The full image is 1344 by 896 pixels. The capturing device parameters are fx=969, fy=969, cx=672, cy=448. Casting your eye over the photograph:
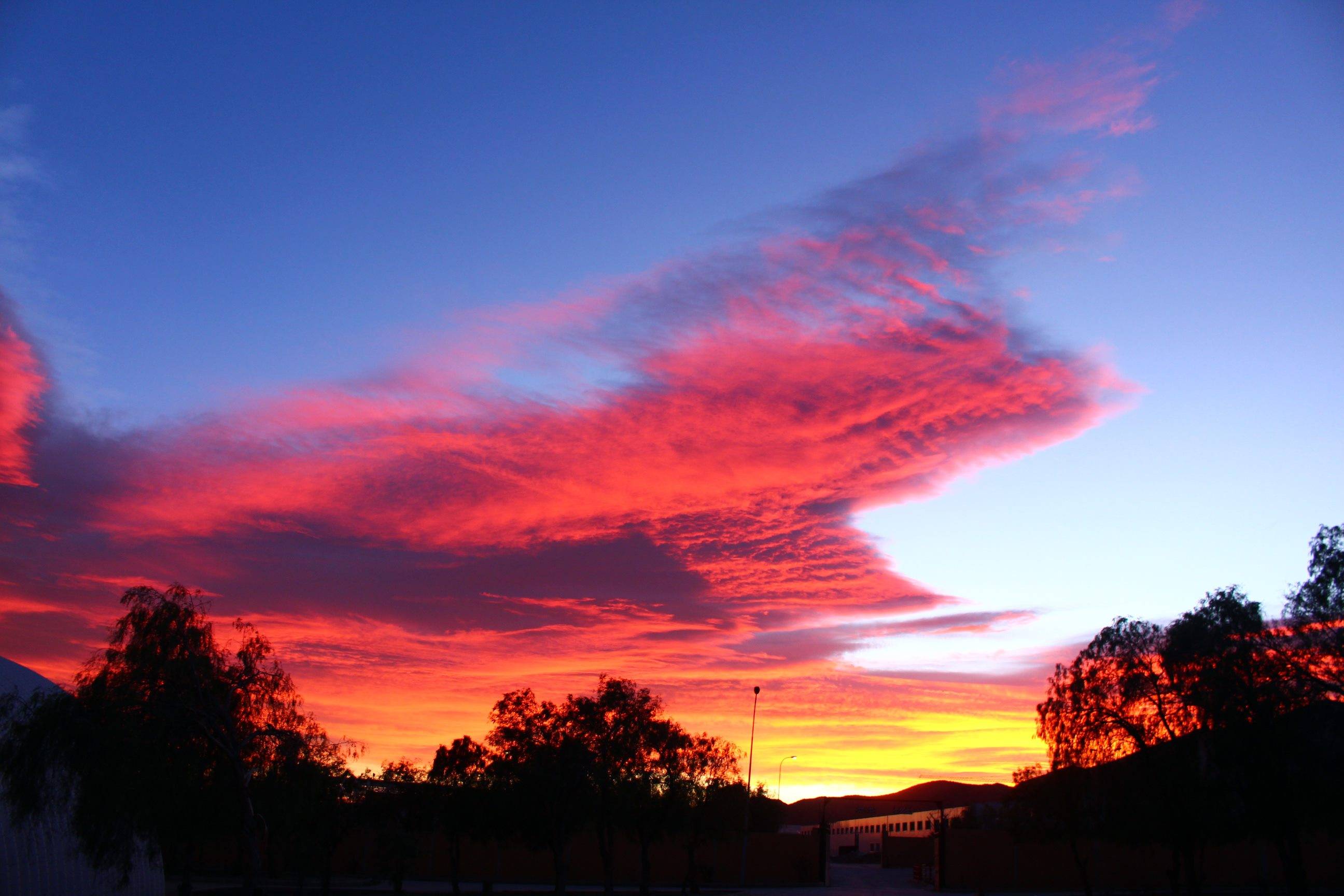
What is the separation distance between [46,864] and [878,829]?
11788cm

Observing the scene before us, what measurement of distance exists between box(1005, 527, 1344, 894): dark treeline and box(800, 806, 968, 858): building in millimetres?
64257

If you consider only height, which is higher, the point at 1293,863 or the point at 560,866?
the point at 1293,863

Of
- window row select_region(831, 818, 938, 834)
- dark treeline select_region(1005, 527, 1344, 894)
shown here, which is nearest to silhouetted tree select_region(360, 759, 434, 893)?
dark treeline select_region(1005, 527, 1344, 894)

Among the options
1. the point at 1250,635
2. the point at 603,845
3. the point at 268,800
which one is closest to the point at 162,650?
the point at 268,800

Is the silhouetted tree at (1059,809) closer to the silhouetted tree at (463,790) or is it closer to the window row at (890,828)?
the silhouetted tree at (463,790)

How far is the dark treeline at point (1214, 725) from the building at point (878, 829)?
64257 mm

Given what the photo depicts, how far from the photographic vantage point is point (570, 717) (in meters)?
44.2

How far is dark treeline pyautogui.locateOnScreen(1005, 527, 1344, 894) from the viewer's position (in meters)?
34.6

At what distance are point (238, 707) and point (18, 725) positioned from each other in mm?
6029

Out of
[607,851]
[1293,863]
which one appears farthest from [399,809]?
[1293,863]

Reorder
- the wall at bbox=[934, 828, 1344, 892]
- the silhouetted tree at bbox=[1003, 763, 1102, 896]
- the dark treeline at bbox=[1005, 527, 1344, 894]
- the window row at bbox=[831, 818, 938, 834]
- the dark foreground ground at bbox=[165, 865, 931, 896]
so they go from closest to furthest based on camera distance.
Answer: the dark treeline at bbox=[1005, 527, 1344, 894] < the silhouetted tree at bbox=[1003, 763, 1102, 896] < the dark foreground ground at bbox=[165, 865, 931, 896] < the wall at bbox=[934, 828, 1344, 892] < the window row at bbox=[831, 818, 938, 834]

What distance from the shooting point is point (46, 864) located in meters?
37.1

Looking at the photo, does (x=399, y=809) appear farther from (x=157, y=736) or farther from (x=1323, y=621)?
(x=1323, y=621)

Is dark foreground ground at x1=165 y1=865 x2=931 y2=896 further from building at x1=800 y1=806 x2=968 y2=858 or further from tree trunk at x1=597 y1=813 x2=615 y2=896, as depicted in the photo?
building at x1=800 y1=806 x2=968 y2=858
